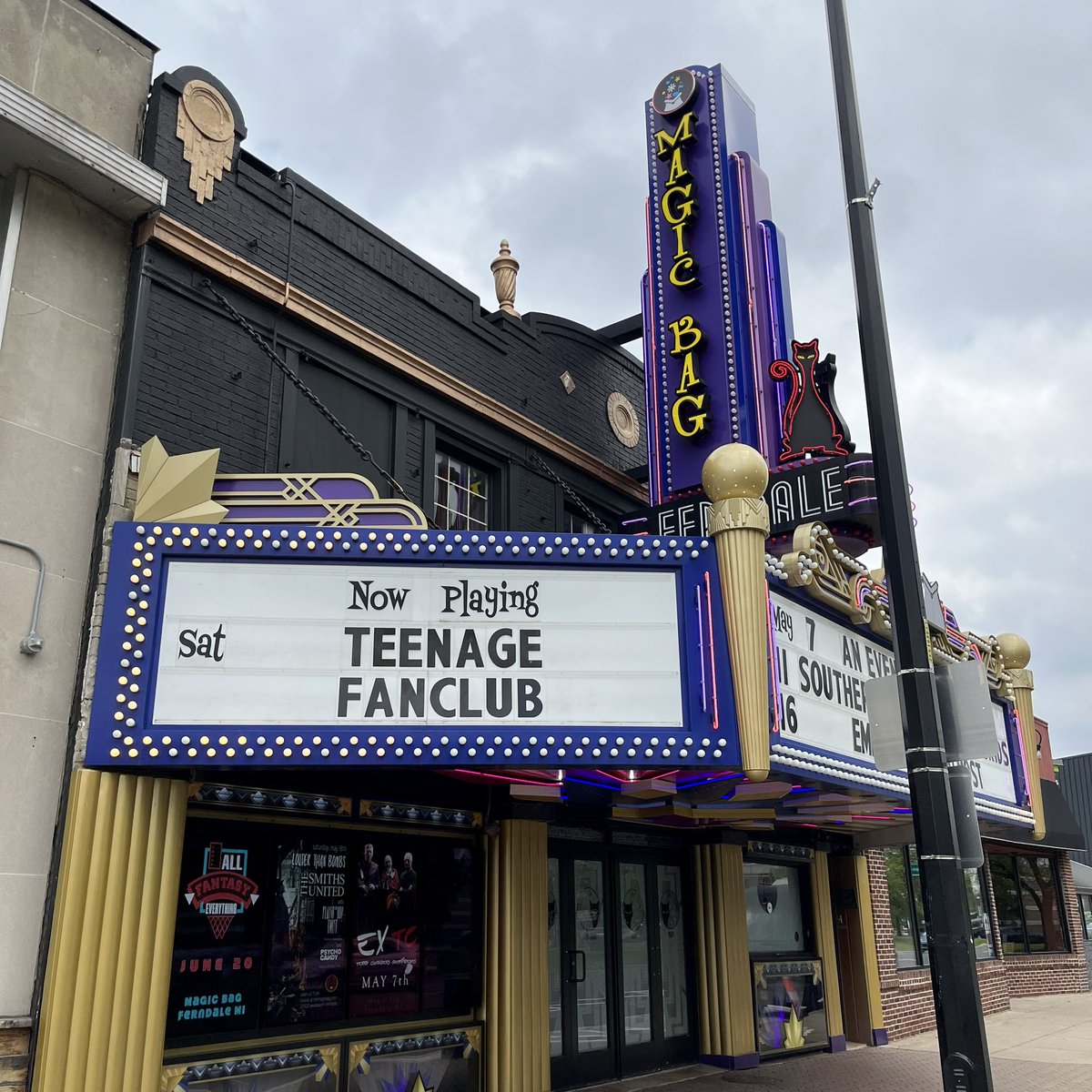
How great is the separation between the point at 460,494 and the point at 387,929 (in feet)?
16.0

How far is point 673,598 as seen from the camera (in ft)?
27.2

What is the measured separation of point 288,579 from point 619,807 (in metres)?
5.66

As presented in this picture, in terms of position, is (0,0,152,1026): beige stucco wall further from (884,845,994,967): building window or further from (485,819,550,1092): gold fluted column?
(884,845,994,967): building window

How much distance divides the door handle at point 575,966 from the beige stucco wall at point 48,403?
612 cm

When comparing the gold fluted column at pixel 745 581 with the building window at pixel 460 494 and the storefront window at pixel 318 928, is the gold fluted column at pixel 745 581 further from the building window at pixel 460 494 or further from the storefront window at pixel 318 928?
the building window at pixel 460 494

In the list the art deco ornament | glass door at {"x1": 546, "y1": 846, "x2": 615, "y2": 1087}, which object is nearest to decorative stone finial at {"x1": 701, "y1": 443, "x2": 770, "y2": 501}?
glass door at {"x1": 546, "y1": 846, "x2": 615, "y2": 1087}

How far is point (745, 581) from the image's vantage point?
323 inches

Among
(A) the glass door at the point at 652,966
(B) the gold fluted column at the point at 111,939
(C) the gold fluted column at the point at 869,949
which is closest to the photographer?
(B) the gold fluted column at the point at 111,939

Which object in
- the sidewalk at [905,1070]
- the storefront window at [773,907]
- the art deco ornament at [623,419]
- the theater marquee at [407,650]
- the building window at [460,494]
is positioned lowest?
the sidewalk at [905,1070]

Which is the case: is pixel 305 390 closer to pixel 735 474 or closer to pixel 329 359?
Result: pixel 329 359

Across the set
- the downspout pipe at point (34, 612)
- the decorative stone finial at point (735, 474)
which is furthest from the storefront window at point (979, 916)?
the downspout pipe at point (34, 612)

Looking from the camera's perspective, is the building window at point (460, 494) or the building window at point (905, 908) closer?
the building window at point (460, 494)

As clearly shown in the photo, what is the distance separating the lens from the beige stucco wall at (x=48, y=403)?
7.57 meters

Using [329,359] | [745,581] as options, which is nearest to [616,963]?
[745,581]
